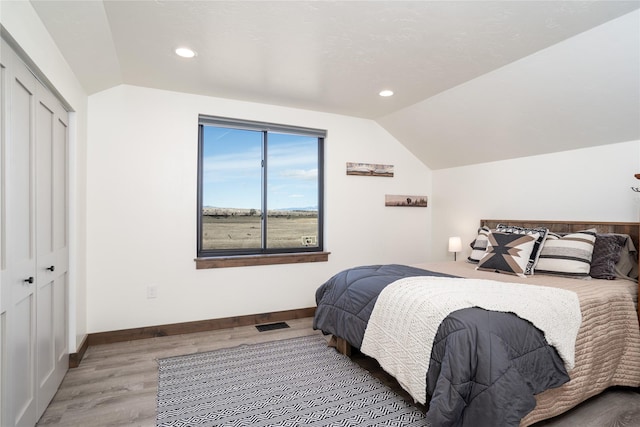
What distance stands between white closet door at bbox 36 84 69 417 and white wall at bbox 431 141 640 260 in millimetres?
4088

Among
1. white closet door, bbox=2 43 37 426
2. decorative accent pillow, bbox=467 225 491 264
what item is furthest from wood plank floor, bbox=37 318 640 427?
decorative accent pillow, bbox=467 225 491 264

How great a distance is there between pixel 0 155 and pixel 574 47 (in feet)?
10.9

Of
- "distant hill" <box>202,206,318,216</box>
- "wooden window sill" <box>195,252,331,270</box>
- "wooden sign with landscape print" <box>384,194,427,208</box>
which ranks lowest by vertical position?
"wooden window sill" <box>195,252,331,270</box>

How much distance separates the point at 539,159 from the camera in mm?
3518

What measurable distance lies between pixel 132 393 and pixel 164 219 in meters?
1.58

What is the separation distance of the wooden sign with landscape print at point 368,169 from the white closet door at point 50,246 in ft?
9.27

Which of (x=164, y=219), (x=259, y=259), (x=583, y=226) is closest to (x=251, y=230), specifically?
(x=259, y=259)

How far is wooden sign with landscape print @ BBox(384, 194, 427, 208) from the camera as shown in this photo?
4473mm

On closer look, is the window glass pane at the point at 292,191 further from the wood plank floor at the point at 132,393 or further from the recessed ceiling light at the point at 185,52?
the recessed ceiling light at the point at 185,52

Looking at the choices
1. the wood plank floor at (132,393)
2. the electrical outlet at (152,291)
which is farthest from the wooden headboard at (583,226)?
the electrical outlet at (152,291)

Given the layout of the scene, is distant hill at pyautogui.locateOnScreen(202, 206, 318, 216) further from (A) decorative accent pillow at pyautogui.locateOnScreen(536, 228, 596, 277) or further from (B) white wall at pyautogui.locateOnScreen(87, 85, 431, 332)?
(A) decorative accent pillow at pyautogui.locateOnScreen(536, 228, 596, 277)

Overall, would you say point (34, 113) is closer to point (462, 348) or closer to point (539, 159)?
point (462, 348)

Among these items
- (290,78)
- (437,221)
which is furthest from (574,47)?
(437,221)

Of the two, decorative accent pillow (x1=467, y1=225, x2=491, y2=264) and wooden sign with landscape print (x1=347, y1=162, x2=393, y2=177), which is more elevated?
wooden sign with landscape print (x1=347, y1=162, x2=393, y2=177)
